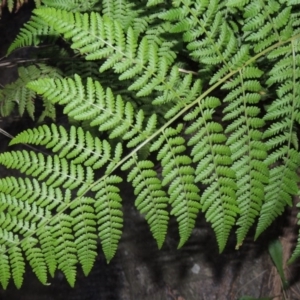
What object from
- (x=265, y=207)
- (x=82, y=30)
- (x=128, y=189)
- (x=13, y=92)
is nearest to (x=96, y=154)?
(x=82, y=30)

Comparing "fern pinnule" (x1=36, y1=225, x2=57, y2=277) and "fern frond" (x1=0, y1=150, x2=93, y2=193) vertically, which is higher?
"fern frond" (x1=0, y1=150, x2=93, y2=193)

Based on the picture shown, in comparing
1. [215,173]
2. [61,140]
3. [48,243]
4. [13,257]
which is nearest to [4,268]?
[13,257]

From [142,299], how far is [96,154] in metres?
1.55

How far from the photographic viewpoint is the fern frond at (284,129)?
4.89ft

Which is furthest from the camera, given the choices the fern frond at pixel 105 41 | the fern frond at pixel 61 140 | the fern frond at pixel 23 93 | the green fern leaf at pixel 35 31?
the fern frond at pixel 23 93

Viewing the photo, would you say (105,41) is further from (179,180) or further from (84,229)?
(84,229)

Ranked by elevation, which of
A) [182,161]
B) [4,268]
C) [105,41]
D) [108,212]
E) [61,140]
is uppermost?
[105,41]

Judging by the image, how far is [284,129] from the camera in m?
1.56

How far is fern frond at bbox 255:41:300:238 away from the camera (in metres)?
1.49

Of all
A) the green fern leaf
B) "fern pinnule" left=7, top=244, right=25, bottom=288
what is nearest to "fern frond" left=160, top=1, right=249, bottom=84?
the green fern leaf

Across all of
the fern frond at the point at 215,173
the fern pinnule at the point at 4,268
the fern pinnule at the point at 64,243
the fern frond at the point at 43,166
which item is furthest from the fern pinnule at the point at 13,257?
the fern frond at the point at 215,173

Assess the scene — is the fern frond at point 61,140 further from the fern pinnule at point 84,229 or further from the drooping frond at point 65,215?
the fern pinnule at point 84,229

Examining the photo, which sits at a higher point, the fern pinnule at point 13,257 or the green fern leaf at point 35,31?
the green fern leaf at point 35,31

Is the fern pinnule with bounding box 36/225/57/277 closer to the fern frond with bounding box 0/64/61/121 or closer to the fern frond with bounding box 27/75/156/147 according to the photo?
the fern frond with bounding box 27/75/156/147
